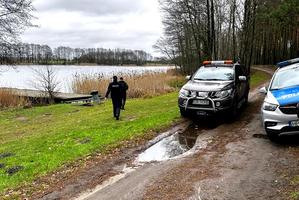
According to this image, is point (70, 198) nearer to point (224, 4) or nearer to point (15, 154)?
point (15, 154)

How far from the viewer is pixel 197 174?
736cm

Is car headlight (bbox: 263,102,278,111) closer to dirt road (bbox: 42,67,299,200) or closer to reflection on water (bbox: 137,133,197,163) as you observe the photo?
dirt road (bbox: 42,67,299,200)

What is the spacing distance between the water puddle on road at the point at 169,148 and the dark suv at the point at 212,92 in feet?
4.20

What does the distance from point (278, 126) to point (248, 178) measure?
7.89 ft

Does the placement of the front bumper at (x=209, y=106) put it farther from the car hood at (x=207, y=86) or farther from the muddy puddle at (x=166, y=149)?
the muddy puddle at (x=166, y=149)

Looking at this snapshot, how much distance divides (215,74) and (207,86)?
1331 millimetres

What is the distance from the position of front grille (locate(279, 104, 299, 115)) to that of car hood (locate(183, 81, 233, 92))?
134 inches

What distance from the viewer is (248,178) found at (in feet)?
22.8

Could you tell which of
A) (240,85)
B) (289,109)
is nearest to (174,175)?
(289,109)

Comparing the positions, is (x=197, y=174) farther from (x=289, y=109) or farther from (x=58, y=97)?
(x=58, y=97)

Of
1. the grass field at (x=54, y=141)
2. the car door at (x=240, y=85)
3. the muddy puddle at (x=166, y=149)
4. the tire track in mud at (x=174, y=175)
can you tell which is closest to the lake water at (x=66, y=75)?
the grass field at (x=54, y=141)

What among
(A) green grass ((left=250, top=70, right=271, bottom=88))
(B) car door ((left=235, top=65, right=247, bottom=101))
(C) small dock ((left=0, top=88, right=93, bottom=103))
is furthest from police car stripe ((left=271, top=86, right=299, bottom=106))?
(C) small dock ((left=0, top=88, right=93, bottom=103))

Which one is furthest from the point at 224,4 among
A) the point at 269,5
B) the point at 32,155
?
the point at 32,155

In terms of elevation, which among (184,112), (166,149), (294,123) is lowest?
(166,149)
